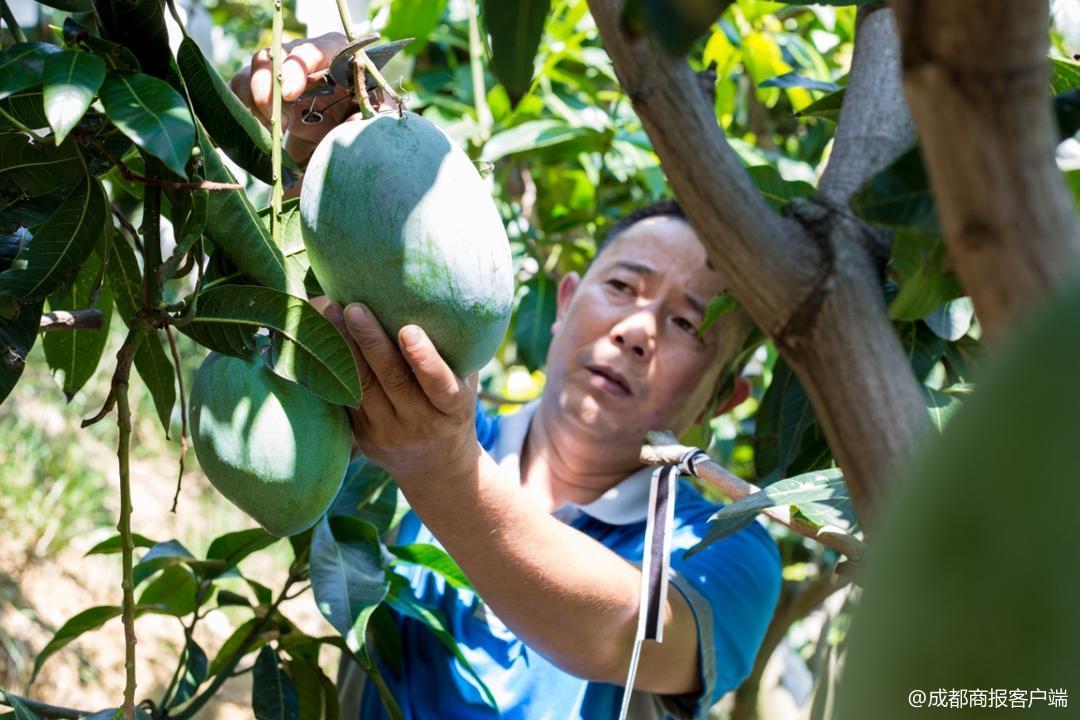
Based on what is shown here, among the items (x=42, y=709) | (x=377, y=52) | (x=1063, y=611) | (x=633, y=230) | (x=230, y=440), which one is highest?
(x=633, y=230)

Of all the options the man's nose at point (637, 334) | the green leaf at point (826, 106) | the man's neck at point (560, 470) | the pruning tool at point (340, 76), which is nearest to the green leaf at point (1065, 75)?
the green leaf at point (826, 106)

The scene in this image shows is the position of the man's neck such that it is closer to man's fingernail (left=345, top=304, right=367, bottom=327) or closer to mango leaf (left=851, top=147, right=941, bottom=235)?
man's fingernail (left=345, top=304, right=367, bottom=327)

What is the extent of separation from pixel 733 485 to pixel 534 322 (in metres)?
1.22

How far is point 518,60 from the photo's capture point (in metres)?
0.65

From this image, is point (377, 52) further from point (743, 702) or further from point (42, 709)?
point (743, 702)

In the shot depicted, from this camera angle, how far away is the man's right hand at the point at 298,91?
3.53 ft

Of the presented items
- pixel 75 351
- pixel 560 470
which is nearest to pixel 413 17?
pixel 560 470

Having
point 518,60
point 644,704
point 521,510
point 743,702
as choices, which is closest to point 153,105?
point 518,60

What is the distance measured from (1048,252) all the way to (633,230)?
5.41ft

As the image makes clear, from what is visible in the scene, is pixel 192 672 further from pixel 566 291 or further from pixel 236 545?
pixel 566 291

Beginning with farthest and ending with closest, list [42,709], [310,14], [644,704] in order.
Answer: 1. [644,704]
2. [310,14]
3. [42,709]

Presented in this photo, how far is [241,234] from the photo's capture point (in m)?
0.89

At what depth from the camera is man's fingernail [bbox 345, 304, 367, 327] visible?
869mm

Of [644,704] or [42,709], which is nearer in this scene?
[42,709]
